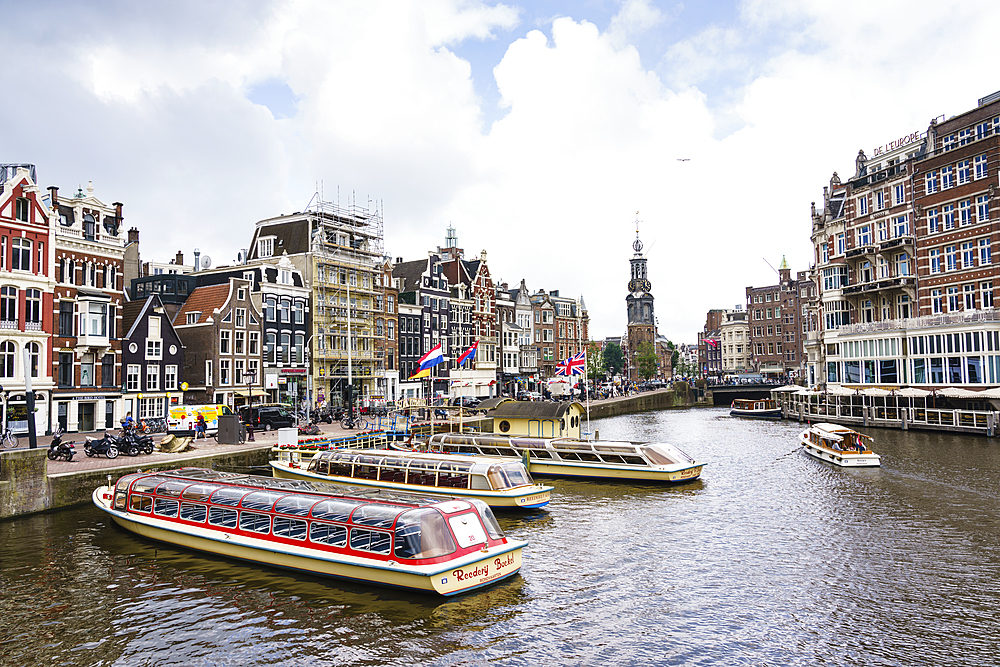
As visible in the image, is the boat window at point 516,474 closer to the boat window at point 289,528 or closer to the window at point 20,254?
the boat window at point 289,528

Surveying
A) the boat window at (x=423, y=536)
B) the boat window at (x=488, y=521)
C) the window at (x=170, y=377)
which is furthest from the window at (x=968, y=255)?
the window at (x=170, y=377)

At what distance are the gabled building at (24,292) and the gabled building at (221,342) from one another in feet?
46.6

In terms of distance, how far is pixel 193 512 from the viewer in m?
24.6

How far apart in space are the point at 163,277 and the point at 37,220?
18.7m

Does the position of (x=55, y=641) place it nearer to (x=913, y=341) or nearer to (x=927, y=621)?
(x=927, y=621)

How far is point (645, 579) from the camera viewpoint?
69.4 ft

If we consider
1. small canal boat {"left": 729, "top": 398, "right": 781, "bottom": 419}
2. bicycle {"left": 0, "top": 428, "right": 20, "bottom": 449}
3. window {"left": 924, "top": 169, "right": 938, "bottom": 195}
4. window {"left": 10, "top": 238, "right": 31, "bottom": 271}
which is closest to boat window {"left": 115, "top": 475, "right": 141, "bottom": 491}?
bicycle {"left": 0, "top": 428, "right": 20, "bottom": 449}

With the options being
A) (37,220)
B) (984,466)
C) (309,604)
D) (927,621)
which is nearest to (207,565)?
(309,604)

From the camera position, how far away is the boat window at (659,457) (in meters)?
38.1

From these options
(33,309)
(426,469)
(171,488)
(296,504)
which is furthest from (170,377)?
(296,504)

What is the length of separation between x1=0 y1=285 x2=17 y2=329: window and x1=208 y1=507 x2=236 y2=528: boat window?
1226 inches

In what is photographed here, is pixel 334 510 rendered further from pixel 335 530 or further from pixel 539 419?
pixel 539 419

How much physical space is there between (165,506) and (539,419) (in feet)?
88.6

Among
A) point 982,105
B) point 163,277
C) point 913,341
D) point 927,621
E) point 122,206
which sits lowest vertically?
point 927,621
